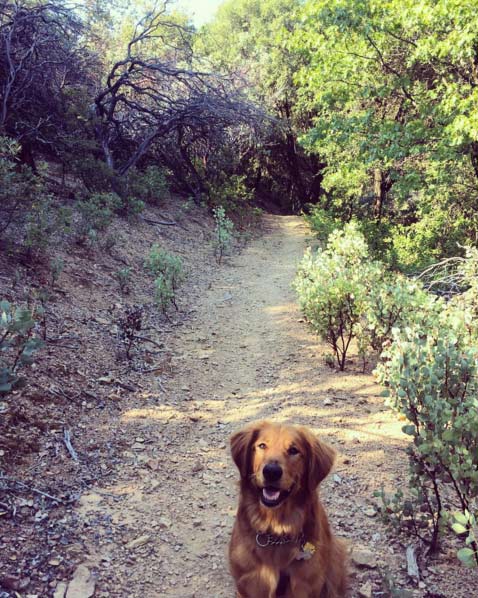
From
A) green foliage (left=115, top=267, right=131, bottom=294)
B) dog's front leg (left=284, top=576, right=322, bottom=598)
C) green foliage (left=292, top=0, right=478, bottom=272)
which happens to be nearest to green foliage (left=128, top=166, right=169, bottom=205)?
green foliage (left=292, top=0, right=478, bottom=272)

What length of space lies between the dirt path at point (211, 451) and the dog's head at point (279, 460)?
0.96 meters

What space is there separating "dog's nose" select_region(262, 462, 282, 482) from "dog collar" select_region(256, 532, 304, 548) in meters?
0.36

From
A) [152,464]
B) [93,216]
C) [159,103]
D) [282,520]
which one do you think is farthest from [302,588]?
[159,103]

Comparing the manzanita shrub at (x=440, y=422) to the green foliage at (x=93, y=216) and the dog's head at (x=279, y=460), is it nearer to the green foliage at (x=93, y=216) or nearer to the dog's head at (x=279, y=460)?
the dog's head at (x=279, y=460)

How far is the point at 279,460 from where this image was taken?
2.56 meters

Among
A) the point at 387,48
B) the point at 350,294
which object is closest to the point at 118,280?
the point at 350,294

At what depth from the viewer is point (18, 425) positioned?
4.04 metres

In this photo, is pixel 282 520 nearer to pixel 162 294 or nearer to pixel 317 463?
pixel 317 463

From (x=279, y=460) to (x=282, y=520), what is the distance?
36 cm

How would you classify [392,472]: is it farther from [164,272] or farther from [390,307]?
[164,272]

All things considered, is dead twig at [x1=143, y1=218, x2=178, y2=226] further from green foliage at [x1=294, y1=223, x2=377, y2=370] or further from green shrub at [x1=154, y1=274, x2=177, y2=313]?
green foliage at [x1=294, y1=223, x2=377, y2=370]

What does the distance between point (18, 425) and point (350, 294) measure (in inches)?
162

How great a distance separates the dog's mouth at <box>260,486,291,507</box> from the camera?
2.52 m

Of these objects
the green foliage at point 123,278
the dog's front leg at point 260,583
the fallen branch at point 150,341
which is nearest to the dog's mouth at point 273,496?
the dog's front leg at point 260,583
